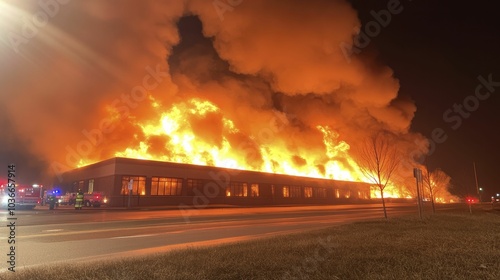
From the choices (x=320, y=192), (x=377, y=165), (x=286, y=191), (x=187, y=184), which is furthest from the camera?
(x=320, y=192)

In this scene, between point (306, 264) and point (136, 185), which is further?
point (136, 185)

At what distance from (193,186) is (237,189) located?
6.81 metres

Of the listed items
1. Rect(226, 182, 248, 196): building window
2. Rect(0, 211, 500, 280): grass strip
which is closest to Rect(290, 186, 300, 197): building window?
Rect(226, 182, 248, 196): building window

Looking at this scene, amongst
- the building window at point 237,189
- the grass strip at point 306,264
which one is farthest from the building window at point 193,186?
the grass strip at point 306,264

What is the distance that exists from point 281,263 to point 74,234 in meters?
9.61

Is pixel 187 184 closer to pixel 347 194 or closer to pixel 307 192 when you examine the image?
pixel 307 192

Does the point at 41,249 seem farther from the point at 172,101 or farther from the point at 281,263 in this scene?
the point at 172,101

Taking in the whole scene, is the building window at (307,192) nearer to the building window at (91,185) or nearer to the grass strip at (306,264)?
the building window at (91,185)

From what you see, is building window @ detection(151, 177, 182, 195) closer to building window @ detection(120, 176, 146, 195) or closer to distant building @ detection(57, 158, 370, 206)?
distant building @ detection(57, 158, 370, 206)

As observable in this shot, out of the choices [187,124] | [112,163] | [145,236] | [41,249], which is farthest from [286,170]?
[41,249]

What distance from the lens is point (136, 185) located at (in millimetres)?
36750

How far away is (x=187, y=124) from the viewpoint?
46.7 m

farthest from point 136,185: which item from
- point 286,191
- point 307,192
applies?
point 307,192

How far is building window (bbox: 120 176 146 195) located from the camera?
36.0 metres
